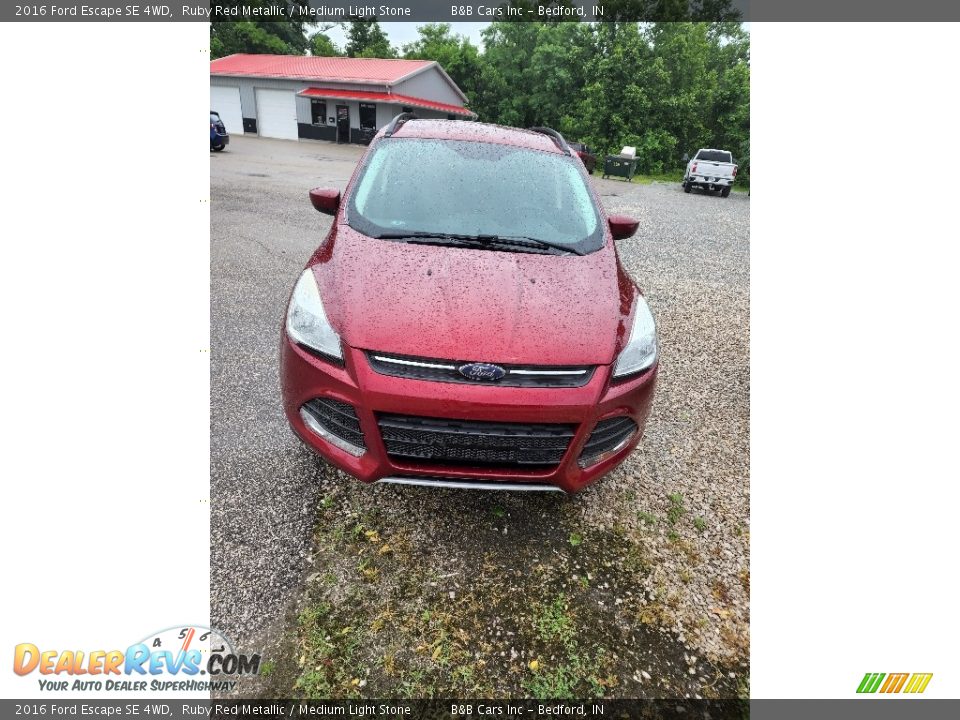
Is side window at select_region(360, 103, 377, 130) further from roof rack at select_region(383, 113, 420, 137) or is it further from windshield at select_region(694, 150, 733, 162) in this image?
roof rack at select_region(383, 113, 420, 137)

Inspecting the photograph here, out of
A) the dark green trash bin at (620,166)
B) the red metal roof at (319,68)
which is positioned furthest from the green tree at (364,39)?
the dark green trash bin at (620,166)

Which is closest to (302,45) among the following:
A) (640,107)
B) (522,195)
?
(640,107)

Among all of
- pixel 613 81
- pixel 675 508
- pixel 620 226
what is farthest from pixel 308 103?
pixel 675 508

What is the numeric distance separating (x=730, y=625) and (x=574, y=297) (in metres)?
1.52

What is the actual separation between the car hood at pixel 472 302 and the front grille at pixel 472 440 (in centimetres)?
26

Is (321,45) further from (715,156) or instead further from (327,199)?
(327,199)

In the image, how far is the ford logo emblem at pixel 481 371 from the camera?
1.94 meters

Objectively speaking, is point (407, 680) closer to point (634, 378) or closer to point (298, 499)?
point (298, 499)

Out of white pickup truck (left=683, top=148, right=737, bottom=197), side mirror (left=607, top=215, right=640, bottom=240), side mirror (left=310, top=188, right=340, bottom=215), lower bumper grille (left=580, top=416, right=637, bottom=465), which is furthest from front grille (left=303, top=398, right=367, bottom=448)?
white pickup truck (left=683, top=148, right=737, bottom=197)

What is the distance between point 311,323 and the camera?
2154 mm

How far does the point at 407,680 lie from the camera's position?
1.79 m

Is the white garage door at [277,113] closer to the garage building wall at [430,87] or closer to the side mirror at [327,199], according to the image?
the garage building wall at [430,87]

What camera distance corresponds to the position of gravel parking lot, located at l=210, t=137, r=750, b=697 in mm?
1862

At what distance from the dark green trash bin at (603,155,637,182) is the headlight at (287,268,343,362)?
21.7 meters
